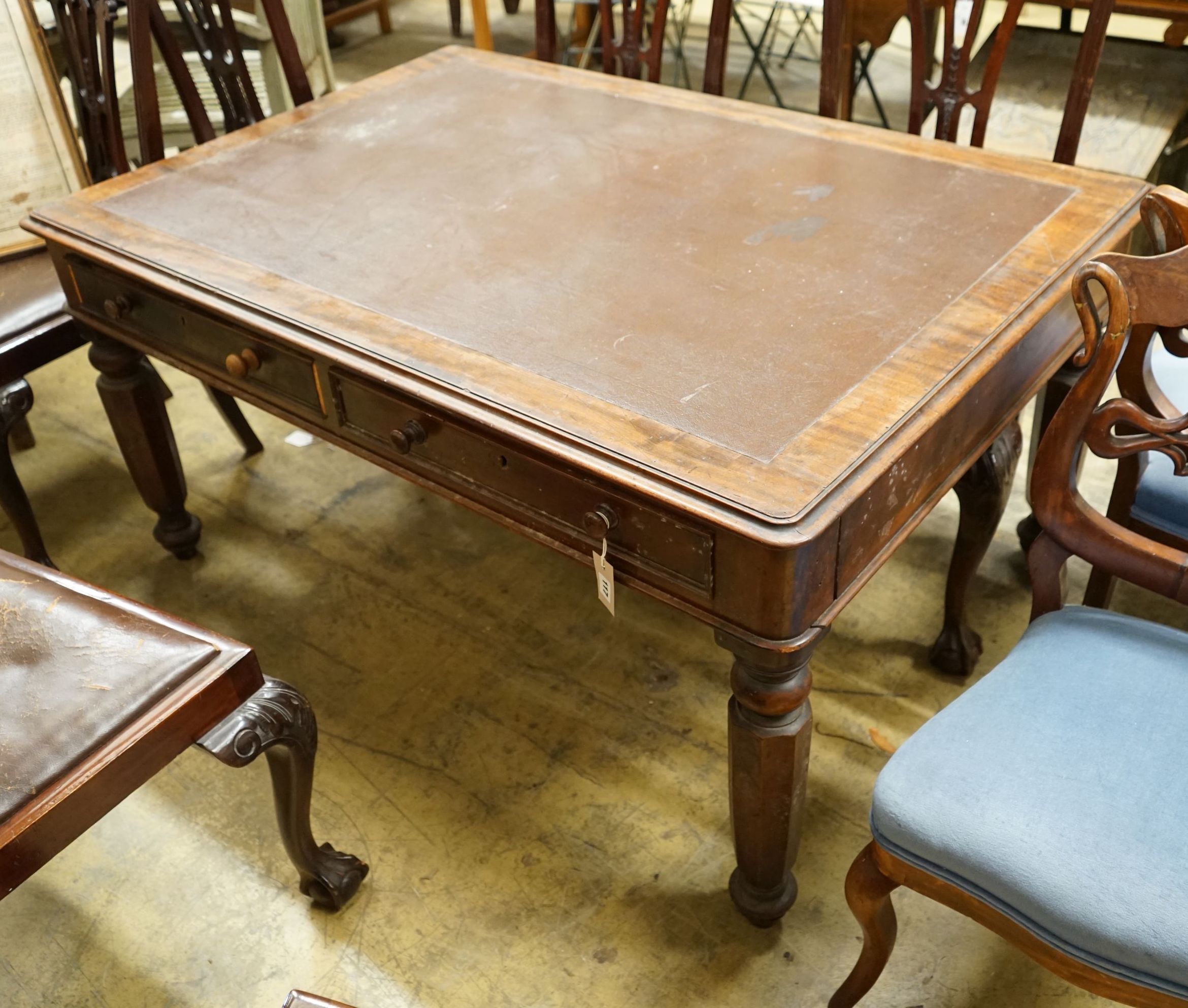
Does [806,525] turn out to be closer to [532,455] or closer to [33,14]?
[532,455]

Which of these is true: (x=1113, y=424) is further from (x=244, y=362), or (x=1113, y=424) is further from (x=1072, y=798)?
(x=244, y=362)

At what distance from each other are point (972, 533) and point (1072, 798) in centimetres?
65

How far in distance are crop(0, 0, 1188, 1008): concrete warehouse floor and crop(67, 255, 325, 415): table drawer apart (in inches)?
23.5

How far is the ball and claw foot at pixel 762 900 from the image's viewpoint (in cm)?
151

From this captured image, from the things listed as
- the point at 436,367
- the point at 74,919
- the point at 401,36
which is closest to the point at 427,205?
the point at 436,367

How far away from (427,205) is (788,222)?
55cm

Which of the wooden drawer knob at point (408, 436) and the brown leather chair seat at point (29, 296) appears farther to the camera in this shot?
the brown leather chair seat at point (29, 296)

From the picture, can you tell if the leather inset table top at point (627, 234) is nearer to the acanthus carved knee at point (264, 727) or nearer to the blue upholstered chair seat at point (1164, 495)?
the blue upholstered chair seat at point (1164, 495)

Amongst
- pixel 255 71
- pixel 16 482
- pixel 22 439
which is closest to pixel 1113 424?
pixel 16 482

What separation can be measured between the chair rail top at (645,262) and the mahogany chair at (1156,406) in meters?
0.13

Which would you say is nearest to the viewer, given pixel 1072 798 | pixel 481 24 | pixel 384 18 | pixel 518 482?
pixel 1072 798

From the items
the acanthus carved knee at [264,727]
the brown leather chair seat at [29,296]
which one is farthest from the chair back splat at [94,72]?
the acanthus carved knee at [264,727]

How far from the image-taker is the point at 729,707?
1309 millimetres

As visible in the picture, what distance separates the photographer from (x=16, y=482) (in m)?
2.05
